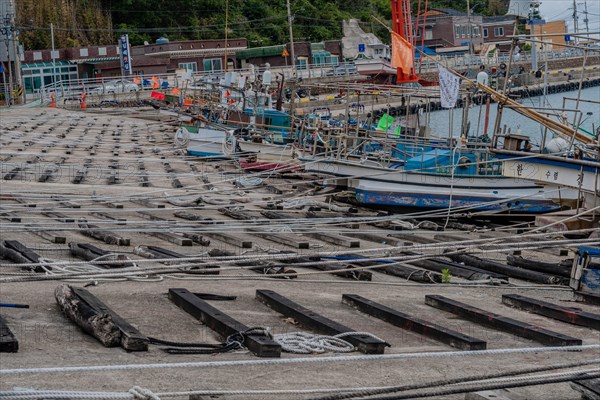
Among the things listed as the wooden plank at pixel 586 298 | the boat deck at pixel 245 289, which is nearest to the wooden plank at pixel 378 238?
the boat deck at pixel 245 289

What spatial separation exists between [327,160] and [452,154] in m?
3.13

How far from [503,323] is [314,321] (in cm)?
159

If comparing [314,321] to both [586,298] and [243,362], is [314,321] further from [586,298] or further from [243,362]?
[586,298]

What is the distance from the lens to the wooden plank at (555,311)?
26.1ft

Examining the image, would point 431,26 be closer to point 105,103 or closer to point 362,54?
point 362,54

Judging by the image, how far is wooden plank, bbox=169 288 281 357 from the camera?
239 inches

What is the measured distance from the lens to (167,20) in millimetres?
77250

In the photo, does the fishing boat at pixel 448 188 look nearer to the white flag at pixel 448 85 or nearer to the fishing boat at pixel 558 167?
the white flag at pixel 448 85

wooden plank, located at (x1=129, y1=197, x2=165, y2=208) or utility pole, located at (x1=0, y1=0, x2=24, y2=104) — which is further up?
utility pole, located at (x1=0, y1=0, x2=24, y2=104)

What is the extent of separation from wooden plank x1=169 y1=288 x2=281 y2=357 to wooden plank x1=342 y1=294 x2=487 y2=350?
1366 mm

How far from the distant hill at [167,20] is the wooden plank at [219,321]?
64.6m

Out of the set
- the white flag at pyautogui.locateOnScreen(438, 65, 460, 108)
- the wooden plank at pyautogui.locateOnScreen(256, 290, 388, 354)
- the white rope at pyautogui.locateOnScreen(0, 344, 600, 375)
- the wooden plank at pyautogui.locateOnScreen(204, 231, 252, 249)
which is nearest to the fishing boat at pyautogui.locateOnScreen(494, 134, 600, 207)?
the white flag at pyautogui.locateOnScreen(438, 65, 460, 108)

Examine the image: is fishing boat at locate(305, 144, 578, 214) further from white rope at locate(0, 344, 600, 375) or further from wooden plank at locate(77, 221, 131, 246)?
white rope at locate(0, 344, 600, 375)

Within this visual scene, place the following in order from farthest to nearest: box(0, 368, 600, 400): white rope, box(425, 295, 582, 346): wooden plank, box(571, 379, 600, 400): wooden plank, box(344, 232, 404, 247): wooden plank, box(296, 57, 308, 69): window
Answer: box(296, 57, 308, 69): window → box(344, 232, 404, 247): wooden plank → box(425, 295, 582, 346): wooden plank → box(571, 379, 600, 400): wooden plank → box(0, 368, 600, 400): white rope
